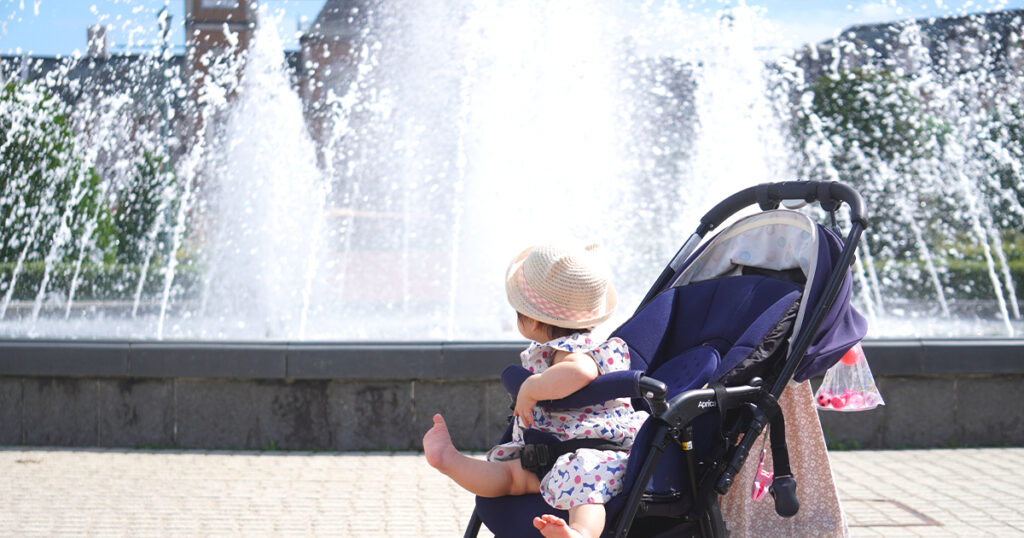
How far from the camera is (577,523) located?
245 cm

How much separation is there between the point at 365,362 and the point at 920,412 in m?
2.97

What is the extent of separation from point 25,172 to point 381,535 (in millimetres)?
15849

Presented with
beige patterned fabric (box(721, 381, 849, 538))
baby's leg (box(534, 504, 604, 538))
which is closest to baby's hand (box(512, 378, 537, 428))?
baby's leg (box(534, 504, 604, 538))

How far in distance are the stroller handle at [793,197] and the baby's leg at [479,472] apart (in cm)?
115

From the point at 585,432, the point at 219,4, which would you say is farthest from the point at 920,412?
the point at 219,4

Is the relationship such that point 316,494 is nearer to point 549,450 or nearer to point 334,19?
point 549,450

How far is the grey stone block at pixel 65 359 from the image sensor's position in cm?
545

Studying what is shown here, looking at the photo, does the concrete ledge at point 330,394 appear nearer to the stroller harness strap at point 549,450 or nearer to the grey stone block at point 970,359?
the grey stone block at point 970,359

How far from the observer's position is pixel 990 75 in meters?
17.1

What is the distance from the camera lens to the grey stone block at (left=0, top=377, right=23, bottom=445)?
5598 mm

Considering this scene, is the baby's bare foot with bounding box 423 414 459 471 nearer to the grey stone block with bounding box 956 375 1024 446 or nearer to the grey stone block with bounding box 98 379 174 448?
the grey stone block with bounding box 98 379 174 448

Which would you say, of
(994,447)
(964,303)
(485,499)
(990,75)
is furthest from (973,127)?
(485,499)

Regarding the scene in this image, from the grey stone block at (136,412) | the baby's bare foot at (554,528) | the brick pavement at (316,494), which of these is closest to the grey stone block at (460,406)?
the brick pavement at (316,494)

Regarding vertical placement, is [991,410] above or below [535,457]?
below
